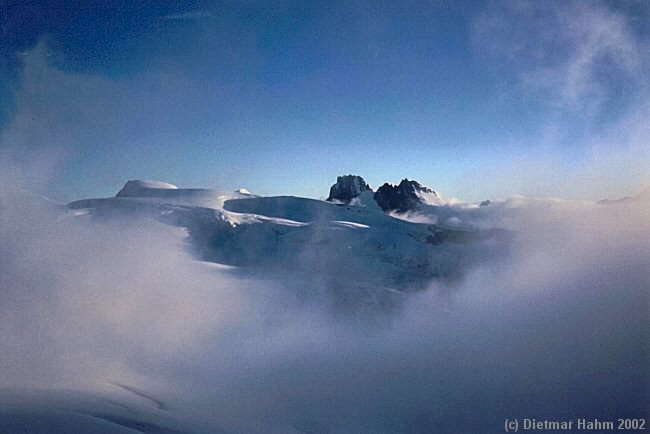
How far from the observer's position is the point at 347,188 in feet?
204

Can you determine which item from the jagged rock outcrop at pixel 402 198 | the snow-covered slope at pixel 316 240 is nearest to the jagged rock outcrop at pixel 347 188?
the jagged rock outcrop at pixel 402 198

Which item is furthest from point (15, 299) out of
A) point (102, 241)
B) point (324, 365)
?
point (102, 241)

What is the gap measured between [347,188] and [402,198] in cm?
799

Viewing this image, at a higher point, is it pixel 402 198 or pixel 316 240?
pixel 402 198

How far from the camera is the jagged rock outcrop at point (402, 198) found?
2466 inches

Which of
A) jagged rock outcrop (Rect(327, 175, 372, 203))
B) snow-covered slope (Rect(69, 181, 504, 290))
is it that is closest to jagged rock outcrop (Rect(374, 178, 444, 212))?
jagged rock outcrop (Rect(327, 175, 372, 203))

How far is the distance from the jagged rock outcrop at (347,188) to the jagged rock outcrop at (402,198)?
232 centimetres

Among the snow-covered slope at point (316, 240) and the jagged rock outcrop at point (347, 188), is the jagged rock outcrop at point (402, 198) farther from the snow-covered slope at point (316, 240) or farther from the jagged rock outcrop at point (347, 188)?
the snow-covered slope at point (316, 240)

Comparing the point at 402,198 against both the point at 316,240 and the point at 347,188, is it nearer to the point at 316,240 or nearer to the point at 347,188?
the point at 347,188

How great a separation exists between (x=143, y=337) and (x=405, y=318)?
1313cm

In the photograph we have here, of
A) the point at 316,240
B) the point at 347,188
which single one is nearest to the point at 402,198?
the point at 347,188

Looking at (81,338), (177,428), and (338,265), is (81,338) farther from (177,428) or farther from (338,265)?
(338,265)

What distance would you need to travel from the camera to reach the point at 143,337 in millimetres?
12828

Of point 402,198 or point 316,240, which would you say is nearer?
point 316,240
